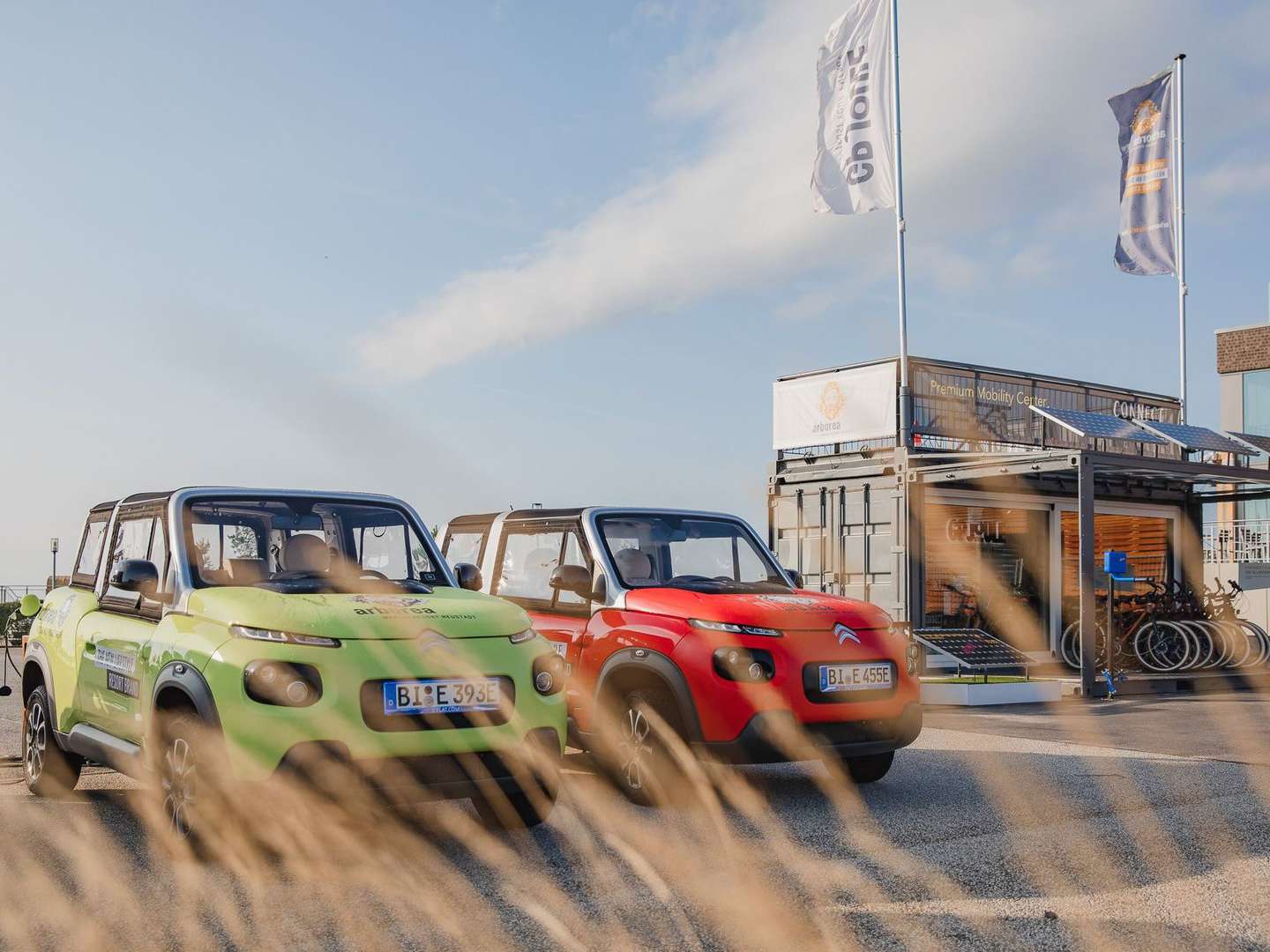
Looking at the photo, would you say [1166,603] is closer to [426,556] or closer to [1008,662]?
[1008,662]

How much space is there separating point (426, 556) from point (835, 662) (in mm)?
2468

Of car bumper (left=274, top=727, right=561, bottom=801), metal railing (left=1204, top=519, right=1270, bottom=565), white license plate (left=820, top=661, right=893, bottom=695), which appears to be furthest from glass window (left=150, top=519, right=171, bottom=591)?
metal railing (left=1204, top=519, right=1270, bottom=565)

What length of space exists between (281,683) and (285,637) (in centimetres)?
23

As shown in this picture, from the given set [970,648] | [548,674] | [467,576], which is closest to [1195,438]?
[970,648]

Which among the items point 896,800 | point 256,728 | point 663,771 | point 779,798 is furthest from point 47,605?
point 896,800

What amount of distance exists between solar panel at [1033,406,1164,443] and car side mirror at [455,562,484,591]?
36.0 feet

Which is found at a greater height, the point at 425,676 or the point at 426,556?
the point at 426,556

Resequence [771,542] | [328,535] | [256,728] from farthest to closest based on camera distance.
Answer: [771,542] → [328,535] → [256,728]

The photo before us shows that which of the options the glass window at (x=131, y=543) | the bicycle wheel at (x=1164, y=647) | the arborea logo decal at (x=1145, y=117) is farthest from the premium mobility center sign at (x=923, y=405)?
the glass window at (x=131, y=543)

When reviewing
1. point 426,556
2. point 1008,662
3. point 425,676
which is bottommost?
point 1008,662

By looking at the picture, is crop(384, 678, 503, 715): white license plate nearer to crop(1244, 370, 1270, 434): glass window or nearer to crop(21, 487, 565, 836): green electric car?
crop(21, 487, 565, 836): green electric car

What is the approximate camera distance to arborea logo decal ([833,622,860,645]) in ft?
25.5

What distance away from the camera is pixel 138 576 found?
6.54 metres

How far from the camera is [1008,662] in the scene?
17.2m
